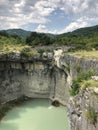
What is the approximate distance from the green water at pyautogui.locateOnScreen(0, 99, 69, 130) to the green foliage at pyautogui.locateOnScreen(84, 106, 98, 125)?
11901mm

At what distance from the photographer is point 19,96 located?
35312mm

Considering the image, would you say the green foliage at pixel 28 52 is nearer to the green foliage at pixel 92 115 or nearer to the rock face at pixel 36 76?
the rock face at pixel 36 76

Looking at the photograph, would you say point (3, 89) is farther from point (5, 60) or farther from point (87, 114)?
point (87, 114)

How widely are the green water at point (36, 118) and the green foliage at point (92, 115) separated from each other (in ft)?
39.0

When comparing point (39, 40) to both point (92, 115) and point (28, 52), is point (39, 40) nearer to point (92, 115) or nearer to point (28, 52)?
point (28, 52)

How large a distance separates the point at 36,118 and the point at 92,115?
15.7m

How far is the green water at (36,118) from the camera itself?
26.1 meters

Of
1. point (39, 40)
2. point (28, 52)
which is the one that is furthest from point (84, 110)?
point (39, 40)

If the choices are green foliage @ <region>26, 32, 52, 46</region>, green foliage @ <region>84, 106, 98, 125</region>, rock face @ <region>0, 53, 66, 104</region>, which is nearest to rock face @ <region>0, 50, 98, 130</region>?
rock face @ <region>0, 53, 66, 104</region>

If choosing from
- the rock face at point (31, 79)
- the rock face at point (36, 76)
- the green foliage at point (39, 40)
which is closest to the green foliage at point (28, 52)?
the rock face at point (36, 76)

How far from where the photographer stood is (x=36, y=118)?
28.4 m

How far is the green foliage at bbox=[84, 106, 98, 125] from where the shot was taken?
43.5ft

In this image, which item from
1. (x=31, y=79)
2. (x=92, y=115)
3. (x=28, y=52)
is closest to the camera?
(x=92, y=115)

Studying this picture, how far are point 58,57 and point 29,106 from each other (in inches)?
270
